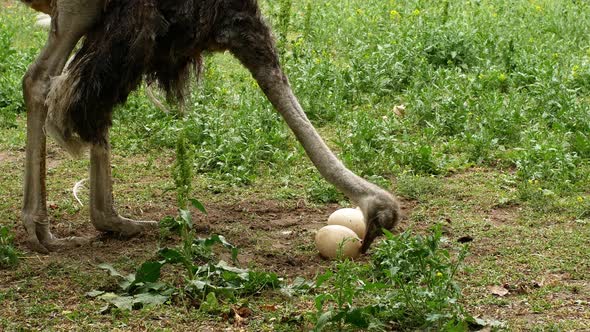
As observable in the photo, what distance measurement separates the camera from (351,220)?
6121 millimetres

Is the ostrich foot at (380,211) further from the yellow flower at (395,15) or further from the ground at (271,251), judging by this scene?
the yellow flower at (395,15)

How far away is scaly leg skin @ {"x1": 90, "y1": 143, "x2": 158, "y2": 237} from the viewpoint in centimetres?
641

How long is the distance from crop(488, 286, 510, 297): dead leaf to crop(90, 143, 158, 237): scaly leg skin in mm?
2093

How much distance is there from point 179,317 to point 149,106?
3.97 meters

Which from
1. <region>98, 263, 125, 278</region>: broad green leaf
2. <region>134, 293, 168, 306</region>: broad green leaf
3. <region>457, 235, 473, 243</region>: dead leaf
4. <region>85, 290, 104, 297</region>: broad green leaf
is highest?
<region>98, 263, 125, 278</region>: broad green leaf

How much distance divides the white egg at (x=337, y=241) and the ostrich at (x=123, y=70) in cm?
11

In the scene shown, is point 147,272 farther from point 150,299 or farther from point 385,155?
point 385,155

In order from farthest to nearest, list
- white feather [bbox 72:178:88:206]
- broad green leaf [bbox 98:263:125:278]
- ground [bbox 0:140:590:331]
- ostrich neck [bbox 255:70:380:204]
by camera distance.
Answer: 1. white feather [bbox 72:178:88:206]
2. ostrich neck [bbox 255:70:380:204]
3. broad green leaf [bbox 98:263:125:278]
4. ground [bbox 0:140:590:331]

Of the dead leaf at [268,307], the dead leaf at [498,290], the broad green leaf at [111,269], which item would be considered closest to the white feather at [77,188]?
the broad green leaf at [111,269]

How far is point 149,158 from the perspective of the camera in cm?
808

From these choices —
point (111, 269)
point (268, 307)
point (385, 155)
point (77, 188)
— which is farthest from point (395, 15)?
point (268, 307)

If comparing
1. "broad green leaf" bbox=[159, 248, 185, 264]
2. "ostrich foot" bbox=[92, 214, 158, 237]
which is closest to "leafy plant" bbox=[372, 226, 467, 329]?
"broad green leaf" bbox=[159, 248, 185, 264]

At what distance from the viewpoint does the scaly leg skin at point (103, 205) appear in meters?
6.41

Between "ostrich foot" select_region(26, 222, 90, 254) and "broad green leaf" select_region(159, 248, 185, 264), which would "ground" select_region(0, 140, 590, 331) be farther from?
"broad green leaf" select_region(159, 248, 185, 264)
